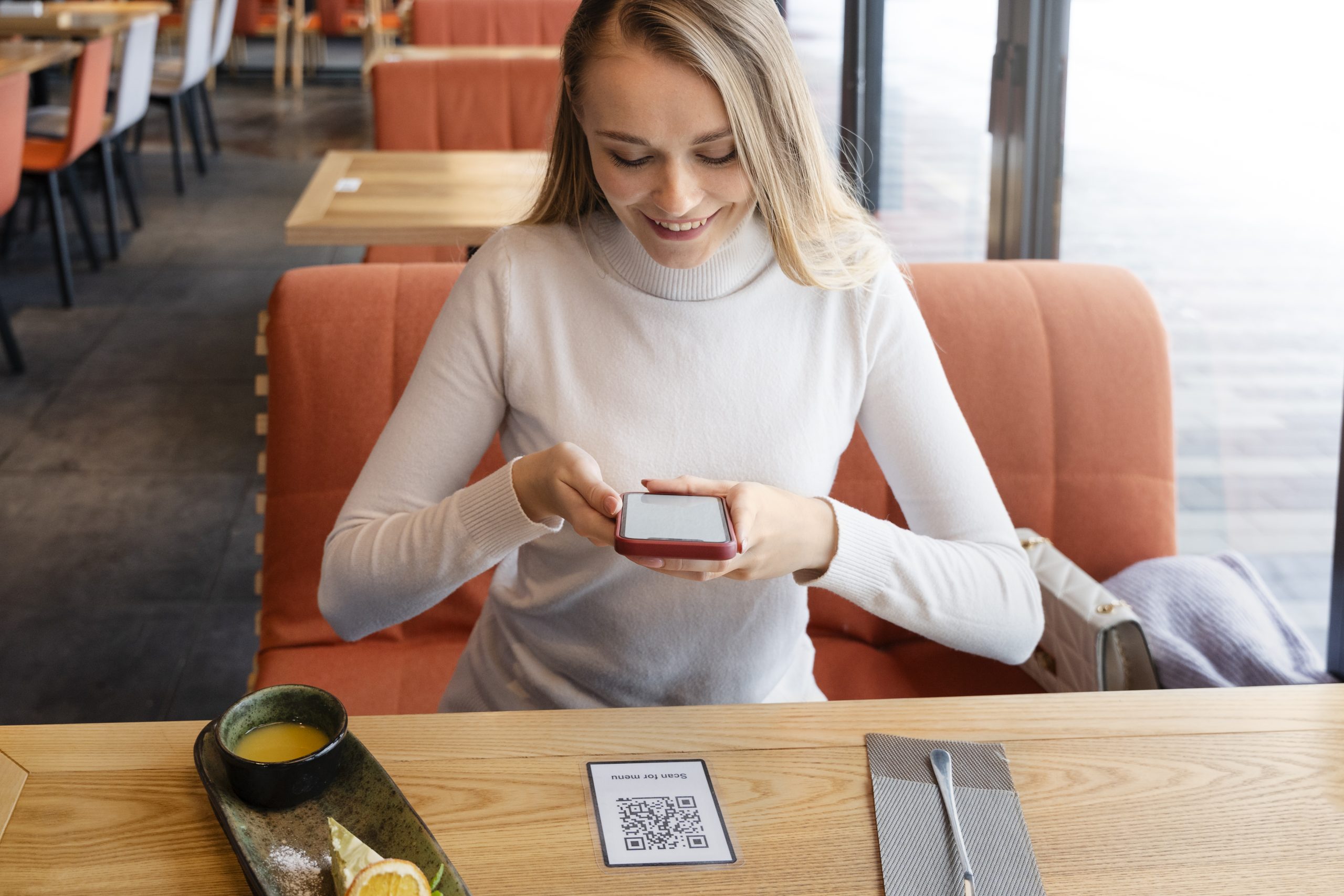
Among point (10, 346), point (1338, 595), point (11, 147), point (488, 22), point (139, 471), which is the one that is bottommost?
point (139, 471)

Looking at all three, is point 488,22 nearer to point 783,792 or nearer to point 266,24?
point 783,792

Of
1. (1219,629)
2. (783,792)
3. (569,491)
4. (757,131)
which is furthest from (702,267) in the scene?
(1219,629)

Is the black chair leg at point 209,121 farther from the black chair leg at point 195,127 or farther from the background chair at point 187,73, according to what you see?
the background chair at point 187,73

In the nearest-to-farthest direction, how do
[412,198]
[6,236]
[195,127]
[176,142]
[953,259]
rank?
[412,198] → [953,259] → [6,236] → [176,142] → [195,127]

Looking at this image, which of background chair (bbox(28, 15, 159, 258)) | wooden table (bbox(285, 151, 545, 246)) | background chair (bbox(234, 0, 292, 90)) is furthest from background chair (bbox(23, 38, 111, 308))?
background chair (bbox(234, 0, 292, 90))

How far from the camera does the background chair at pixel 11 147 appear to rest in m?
3.89

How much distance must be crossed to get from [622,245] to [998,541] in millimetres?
517

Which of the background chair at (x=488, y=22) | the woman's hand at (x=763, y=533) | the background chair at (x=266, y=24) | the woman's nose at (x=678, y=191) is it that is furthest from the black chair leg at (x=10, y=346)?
the background chair at (x=266, y=24)

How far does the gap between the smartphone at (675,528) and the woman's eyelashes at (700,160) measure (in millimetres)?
351

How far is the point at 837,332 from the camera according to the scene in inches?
51.2

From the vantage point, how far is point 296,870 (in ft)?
2.85

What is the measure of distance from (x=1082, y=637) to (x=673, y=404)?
630mm

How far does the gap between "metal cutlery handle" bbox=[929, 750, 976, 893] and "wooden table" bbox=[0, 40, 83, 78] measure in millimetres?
4282

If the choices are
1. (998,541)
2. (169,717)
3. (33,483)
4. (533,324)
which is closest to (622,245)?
(533,324)
